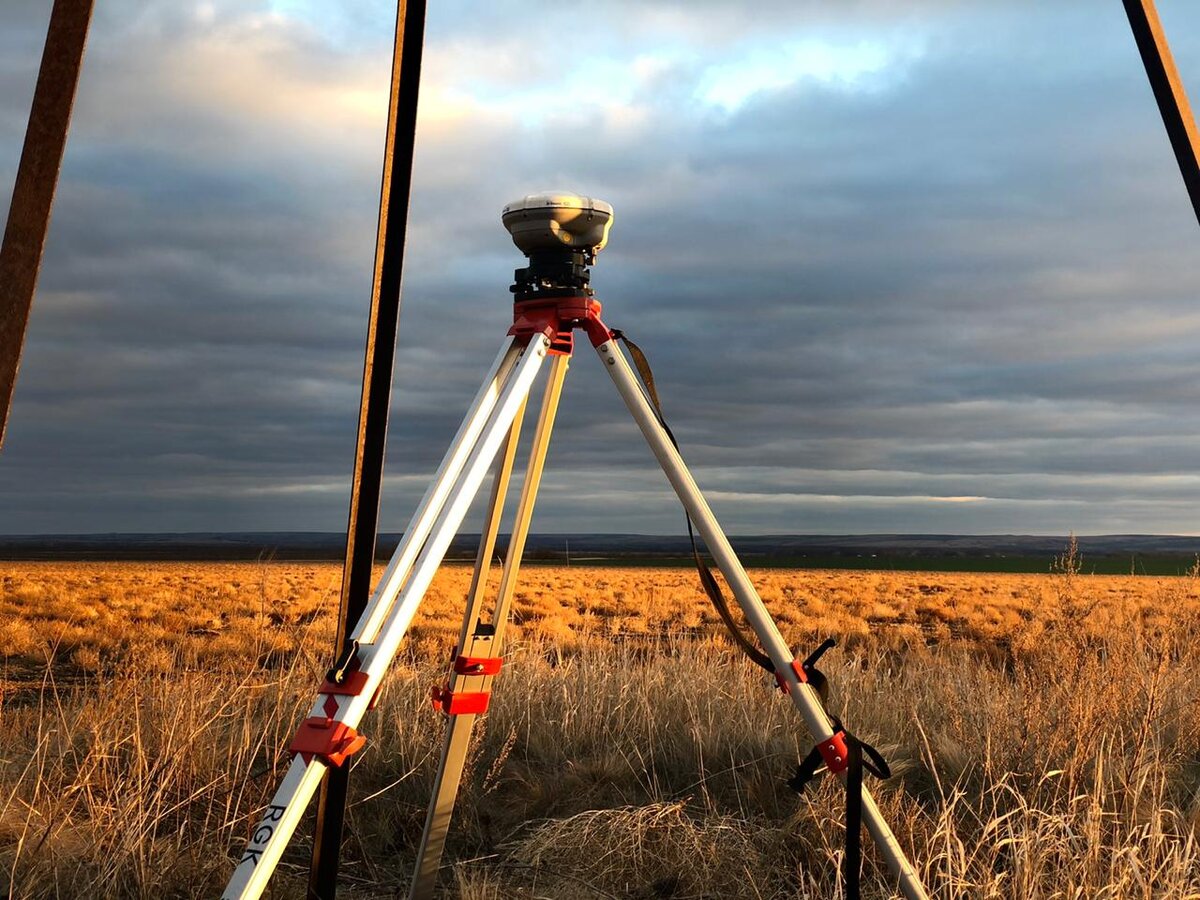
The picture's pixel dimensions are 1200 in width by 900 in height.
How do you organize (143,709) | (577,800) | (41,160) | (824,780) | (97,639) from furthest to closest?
(97,639) < (143,709) < (577,800) < (824,780) < (41,160)

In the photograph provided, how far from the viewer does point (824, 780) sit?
4.15m

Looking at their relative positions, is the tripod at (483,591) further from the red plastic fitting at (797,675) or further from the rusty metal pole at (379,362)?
the rusty metal pole at (379,362)

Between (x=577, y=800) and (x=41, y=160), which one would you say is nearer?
(x=41, y=160)

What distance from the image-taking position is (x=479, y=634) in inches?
129

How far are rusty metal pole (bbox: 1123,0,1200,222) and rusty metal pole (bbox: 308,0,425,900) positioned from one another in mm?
2493

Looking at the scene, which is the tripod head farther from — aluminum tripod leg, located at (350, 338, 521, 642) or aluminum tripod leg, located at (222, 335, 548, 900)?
aluminum tripod leg, located at (222, 335, 548, 900)

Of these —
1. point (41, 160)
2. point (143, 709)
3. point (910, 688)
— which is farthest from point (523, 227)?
point (910, 688)

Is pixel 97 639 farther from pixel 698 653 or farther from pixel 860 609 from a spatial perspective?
pixel 860 609

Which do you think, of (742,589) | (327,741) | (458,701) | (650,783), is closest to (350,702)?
(327,741)

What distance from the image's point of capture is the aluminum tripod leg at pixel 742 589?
2.82 metres

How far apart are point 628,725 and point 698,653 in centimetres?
271

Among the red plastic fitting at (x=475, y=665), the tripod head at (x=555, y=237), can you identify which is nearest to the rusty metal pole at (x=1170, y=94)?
the tripod head at (x=555, y=237)

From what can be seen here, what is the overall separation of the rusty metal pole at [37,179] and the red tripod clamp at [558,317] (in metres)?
1.48

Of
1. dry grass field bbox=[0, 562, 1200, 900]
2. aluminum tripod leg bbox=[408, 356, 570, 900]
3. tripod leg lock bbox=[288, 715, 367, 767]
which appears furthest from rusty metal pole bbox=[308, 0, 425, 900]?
tripod leg lock bbox=[288, 715, 367, 767]
